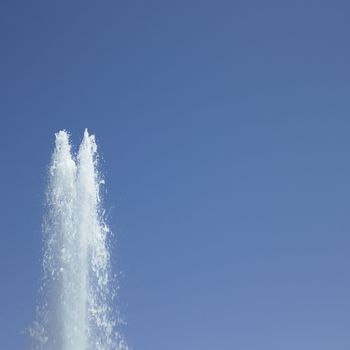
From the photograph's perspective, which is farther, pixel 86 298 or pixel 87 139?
pixel 87 139

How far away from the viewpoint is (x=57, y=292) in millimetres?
65625

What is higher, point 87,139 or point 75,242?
point 87,139

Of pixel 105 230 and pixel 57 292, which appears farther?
pixel 105 230

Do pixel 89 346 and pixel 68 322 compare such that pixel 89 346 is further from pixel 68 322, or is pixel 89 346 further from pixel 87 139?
pixel 87 139

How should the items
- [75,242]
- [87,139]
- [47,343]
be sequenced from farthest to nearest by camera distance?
1. [87,139]
2. [75,242]
3. [47,343]

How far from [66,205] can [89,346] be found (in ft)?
41.4

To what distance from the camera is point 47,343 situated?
6369 cm

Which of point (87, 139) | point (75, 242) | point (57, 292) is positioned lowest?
point (57, 292)

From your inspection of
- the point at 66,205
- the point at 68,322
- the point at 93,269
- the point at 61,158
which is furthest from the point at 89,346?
the point at 61,158

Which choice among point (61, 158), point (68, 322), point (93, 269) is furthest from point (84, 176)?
point (68, 322)

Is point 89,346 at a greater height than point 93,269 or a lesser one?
lesser

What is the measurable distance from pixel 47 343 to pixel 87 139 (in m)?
20.7

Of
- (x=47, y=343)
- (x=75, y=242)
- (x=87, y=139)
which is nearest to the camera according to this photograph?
(x=47, y=343)

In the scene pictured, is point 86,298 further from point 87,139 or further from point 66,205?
point 87,139
